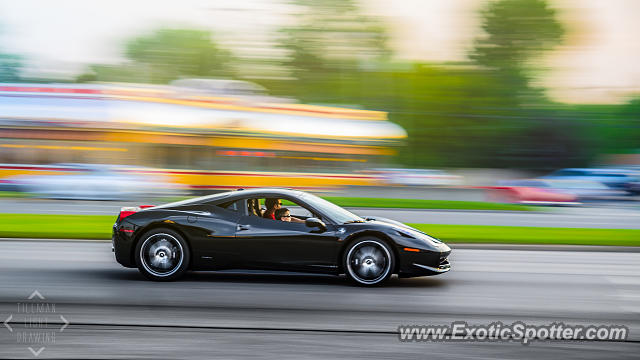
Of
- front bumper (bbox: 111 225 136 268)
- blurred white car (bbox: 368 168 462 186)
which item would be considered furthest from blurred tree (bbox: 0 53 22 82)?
front bumper (bbox: 111 225 136 268)

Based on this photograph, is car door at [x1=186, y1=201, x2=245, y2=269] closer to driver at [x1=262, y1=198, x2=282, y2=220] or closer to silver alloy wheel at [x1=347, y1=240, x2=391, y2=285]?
driver at [x1=262, y1=198, x2=282, y2=220]

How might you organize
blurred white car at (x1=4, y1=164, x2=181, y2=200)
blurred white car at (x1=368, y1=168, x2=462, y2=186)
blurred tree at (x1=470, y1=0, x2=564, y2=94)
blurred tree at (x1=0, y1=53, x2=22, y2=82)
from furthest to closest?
blurred tree at (x1=0, y1=53, x2=22, y2=82), blurred tree at (x1=470, y1=0, x2=564, y2=94), blurred white car at (x1=368, y1=168, x2=462, y2=186), blurred white car at (x1=4, y1=164, x2=181, y2=200)

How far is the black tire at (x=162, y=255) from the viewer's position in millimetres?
7738

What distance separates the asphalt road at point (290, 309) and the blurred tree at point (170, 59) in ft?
90.9

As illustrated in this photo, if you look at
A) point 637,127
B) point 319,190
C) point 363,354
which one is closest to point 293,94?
point 319,190

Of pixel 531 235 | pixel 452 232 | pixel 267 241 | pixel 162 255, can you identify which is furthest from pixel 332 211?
pixel 531 235

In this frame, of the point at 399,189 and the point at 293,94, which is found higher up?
the point at 293,94

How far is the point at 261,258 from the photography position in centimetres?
759

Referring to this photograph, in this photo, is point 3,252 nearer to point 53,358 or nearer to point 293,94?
point 53,358

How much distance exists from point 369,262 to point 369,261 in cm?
1

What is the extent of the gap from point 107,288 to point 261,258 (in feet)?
5.56

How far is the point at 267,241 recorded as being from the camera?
758cm

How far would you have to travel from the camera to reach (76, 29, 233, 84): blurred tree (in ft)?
119

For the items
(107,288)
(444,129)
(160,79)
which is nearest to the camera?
(107,288)
